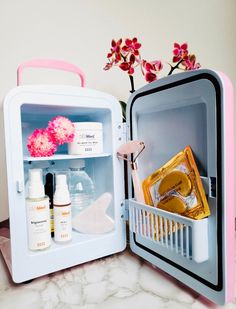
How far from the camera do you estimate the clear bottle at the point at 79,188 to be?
2.40 ft

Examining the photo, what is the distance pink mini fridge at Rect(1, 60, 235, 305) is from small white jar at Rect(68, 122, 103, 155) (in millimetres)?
34

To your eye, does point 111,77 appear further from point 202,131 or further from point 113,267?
point 113,267

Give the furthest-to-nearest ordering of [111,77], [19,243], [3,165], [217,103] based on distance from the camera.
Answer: [111,77] < [3,165] < [19,243] < [217,103]

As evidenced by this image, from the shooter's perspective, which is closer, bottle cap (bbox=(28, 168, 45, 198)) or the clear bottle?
bottle cap (bbox=(28, 168, 45, 198))

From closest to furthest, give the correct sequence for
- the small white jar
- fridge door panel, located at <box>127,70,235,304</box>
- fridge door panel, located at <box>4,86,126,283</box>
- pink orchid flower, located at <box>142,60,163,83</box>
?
1. fridge door panel, located at <box>127,70,235,304</box>
2. fridge door panel, located at <box>4,86,126,283</box>
3. the small white jar
4. pink orchid flower, located at <box>142,60,163,83</box>

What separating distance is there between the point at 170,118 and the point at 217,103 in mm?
148

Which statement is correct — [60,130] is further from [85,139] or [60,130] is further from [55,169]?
[55,169]

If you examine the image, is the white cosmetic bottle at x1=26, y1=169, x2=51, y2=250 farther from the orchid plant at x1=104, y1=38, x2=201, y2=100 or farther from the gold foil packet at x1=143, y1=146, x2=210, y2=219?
the orchid plant at x1=104, y1=38, x2=201, y2=100

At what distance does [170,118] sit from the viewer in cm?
53

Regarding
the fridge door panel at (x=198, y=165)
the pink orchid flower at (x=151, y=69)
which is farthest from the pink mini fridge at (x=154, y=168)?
the pink orchid flower at (x=151, y=69)

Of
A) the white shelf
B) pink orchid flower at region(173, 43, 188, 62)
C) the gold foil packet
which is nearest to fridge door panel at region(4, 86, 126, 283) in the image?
the white shelf

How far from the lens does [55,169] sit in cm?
76

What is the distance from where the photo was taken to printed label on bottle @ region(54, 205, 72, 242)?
57cm

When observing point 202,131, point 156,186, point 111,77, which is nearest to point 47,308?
point 156,186
